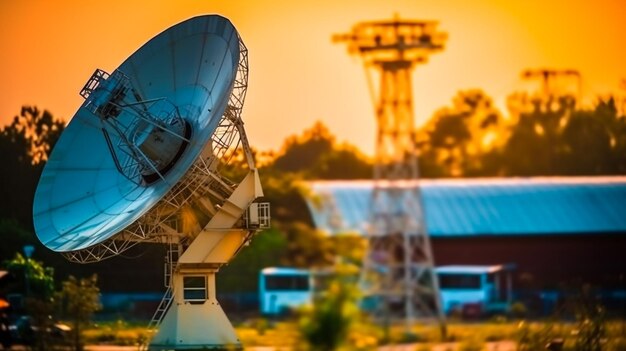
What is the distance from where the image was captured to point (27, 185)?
94.9 metres

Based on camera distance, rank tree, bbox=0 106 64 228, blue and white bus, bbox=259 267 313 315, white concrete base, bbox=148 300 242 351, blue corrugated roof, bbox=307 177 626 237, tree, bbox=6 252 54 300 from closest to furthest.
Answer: white concrete base, bbox=148 300 242 351, tree, bbox=6 252 54 300, blue and white bus, bbox=259 267 313 315, blue corrugated roof, bbox=307 177 626 237, tree, bbox=0 106 64 228

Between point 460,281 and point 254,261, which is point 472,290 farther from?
point 254,261

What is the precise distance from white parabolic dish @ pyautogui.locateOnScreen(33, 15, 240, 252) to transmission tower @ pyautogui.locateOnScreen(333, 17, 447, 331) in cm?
1117

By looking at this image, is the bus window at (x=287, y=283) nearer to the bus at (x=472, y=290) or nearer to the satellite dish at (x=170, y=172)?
the bus at (x=472, y=290)

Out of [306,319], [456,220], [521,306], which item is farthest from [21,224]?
[306,319]

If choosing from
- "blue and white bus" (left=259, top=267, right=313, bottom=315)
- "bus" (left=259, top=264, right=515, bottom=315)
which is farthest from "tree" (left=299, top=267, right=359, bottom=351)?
"blue and white bus" (left=259, top=267, right=313, bottom=315)

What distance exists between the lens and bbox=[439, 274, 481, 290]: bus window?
84812 millimetres

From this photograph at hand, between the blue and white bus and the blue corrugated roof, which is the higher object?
the blue corrugated roof

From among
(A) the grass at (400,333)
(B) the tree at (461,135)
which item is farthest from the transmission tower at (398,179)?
(B) the tree at (461,135)

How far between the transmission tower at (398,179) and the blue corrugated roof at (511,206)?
37.6ft

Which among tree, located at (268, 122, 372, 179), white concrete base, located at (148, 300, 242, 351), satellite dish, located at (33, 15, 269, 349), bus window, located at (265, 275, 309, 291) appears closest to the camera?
satellite dish, located at (33, 15, 269, 349)

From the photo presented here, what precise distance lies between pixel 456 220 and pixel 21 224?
20.1m

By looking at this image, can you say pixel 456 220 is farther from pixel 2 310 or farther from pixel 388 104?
pixel 2 310

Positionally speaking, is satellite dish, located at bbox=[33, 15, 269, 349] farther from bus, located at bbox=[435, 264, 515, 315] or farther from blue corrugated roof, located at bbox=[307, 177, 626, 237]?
blue corrugated roof, located at bbox=[307, 177, 626, 237]
